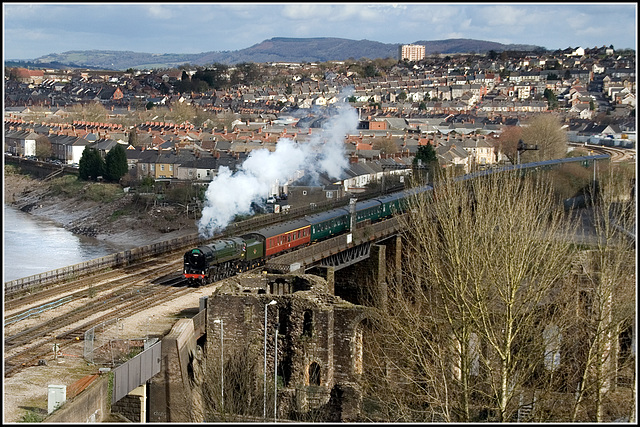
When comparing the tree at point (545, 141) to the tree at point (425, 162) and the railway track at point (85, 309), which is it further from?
the railway track at point (85, 309)

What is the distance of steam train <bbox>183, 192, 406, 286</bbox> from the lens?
1270 inches

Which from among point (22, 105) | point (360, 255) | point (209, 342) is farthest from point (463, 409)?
point (22, 105)

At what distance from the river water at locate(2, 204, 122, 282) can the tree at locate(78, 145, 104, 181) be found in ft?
29.4

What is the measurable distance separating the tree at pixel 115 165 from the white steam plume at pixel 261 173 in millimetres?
12226

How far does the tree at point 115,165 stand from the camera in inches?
2977

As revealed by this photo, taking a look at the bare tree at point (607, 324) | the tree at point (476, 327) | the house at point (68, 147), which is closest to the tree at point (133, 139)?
the house at point (68, 147)

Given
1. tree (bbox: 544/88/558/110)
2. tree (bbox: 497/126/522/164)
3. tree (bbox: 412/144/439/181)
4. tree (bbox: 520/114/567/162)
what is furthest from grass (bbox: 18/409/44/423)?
tree (bbox: 544/88/558/110)

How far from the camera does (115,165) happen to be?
75625 mm

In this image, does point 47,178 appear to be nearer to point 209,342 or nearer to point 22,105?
point 209,342

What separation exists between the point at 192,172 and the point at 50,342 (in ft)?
170

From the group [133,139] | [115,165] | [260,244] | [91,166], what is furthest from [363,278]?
[133,139]

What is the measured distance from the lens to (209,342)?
25.5m

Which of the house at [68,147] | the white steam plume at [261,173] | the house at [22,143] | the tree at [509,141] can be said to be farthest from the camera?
the house at [22,143]

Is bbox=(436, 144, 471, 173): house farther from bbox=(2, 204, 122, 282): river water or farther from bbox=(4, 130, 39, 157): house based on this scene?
bbox=(4, 130, 39, 157): house
